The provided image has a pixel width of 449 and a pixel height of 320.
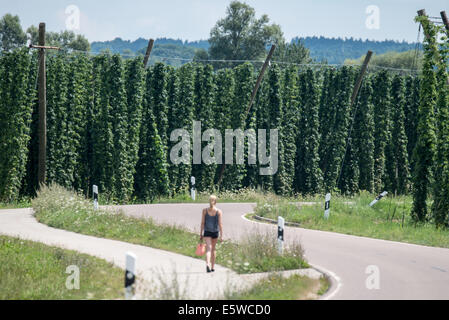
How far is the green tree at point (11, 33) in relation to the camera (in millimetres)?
82375

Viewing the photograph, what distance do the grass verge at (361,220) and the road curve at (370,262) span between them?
2.97 feet

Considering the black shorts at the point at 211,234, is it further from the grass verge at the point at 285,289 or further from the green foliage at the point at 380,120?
the green foliage at the point at 380,120

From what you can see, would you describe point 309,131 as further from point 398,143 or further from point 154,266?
point 154,266

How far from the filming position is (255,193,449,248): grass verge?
18.9 meters

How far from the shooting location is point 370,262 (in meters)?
14.4

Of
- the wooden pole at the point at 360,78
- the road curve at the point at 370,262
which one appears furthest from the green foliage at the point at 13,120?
the wooden pole at the point at 360,78

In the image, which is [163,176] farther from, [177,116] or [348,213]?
[348,213]

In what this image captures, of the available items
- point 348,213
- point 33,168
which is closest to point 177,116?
point 33,168

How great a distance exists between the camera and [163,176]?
2827 centimetres

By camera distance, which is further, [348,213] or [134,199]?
[134,199]

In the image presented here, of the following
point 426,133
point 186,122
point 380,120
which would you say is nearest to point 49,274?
point 426,133

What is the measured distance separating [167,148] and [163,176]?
1367 millimetres

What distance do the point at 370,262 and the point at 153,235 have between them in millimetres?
6012

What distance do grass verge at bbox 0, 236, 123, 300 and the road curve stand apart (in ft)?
12.4
